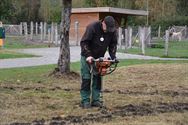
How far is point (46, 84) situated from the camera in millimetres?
13945

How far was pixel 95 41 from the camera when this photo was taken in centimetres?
980

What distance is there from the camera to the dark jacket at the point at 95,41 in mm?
9711

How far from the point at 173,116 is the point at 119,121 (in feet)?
3.83

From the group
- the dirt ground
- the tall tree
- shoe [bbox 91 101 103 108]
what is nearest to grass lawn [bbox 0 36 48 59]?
the tall tree

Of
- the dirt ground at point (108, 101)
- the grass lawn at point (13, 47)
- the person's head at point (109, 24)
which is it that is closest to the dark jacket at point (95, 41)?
the person's head at point (109, 24)

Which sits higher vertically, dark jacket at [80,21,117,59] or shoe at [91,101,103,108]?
dark jacket at [80,21,117,59]

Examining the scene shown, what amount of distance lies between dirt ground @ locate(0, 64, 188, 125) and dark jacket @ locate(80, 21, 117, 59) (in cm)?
110

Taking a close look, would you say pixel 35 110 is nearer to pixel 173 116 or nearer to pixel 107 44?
pixel 107 44

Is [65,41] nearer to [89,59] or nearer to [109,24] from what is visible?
[89,59]

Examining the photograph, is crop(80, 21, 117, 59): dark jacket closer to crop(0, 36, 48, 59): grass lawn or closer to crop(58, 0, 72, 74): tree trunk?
crop(58, 0, 72, 74): tree trunk

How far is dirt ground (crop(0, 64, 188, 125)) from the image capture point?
8773 millimetres

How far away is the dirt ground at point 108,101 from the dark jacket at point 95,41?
110cm

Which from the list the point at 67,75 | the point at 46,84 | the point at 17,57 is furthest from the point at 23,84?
the point at 17,57

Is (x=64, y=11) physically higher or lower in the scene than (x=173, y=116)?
higher
